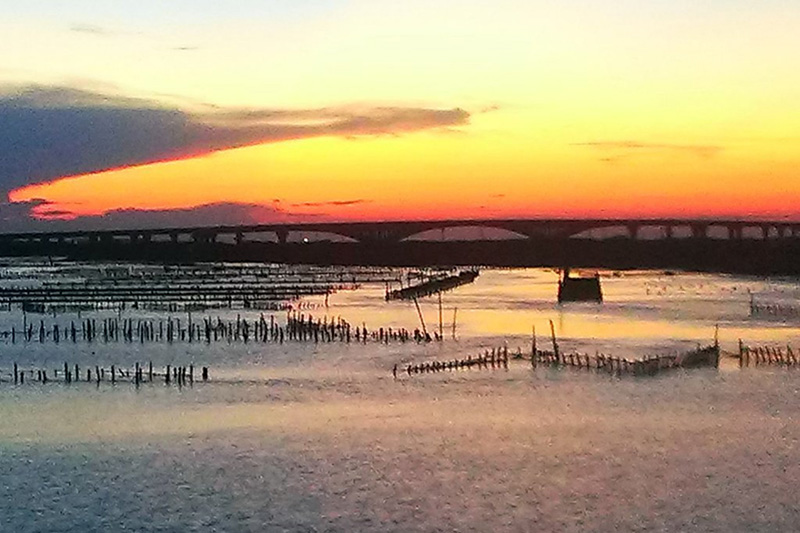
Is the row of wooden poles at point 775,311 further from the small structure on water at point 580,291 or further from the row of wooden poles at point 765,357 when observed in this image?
the row of wooden poles at point 765,357

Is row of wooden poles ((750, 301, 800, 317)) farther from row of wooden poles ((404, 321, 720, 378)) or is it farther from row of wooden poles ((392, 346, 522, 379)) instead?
row of wooden poles ((392, 346, 522, 379))

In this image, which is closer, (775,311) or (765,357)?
(765,357)

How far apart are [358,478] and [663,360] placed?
2516 centimetres

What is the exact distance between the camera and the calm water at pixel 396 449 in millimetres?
28766

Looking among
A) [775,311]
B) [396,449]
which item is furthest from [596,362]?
[775,311]

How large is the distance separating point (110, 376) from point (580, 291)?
61.4 metres

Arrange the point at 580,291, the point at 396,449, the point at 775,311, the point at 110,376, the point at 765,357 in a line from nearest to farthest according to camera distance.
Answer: the point at 396,449, the point at 110,376, the point at 765,357, the point at 775,311, the point at 580,291

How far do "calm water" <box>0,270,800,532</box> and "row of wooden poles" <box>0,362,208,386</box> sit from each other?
1331mm

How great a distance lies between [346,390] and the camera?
48.8m

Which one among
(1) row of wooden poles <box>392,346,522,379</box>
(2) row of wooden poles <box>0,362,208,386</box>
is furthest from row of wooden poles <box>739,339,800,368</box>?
(2) row of wooden poles <box>0,362,208,386</box>

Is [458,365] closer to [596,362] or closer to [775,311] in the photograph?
[596,362]

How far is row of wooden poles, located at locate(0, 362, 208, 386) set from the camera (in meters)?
51.4

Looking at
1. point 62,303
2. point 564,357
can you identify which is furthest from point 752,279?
point 564,357

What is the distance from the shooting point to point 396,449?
119 ft
